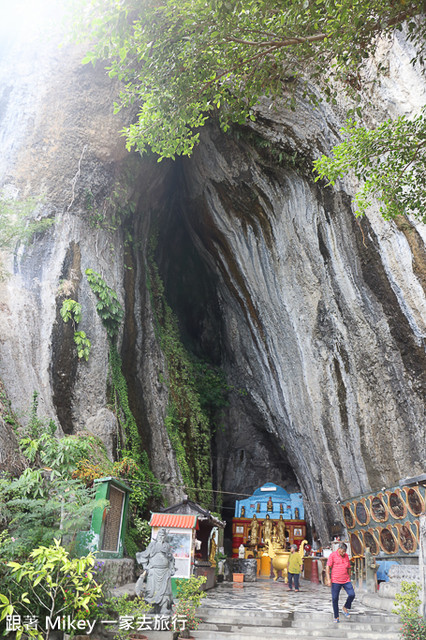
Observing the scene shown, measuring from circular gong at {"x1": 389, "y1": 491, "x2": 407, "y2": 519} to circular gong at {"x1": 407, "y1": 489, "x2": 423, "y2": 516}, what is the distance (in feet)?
0.70

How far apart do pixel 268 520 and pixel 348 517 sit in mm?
6719

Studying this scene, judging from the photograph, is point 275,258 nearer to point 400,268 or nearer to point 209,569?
point 400,268

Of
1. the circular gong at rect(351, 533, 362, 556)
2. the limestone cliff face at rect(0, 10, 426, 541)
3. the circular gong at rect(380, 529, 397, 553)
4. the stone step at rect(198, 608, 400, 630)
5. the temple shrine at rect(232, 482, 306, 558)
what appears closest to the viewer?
the stone step at rect(198, 608, 400, 630)

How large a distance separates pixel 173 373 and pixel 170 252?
18.9ft

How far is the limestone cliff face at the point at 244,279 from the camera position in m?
10.8

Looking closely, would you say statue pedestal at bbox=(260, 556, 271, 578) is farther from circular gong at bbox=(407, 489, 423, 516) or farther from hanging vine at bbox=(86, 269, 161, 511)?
circular gong at bbox=(407, 489, 423, 516)

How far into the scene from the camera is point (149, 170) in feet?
52.1

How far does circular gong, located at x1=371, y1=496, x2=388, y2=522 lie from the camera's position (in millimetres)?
10128

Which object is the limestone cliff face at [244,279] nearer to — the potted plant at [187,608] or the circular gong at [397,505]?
the circular gong at [397,505]

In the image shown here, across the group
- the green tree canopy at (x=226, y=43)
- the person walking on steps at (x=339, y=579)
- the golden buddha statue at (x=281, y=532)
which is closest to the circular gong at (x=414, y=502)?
the person walking on steps at (x=339, y=579)

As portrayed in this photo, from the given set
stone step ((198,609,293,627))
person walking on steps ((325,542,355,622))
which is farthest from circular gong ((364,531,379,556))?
stone step ((198,609,293,627))

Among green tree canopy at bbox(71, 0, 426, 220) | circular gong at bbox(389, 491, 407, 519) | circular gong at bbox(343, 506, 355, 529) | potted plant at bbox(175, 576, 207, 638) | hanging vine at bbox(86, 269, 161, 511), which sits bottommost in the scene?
potted plant at bbox(175, 576, 207, 638)

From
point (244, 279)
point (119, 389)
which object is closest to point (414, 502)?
point (119, 389)

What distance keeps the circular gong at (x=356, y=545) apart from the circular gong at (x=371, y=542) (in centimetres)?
42
